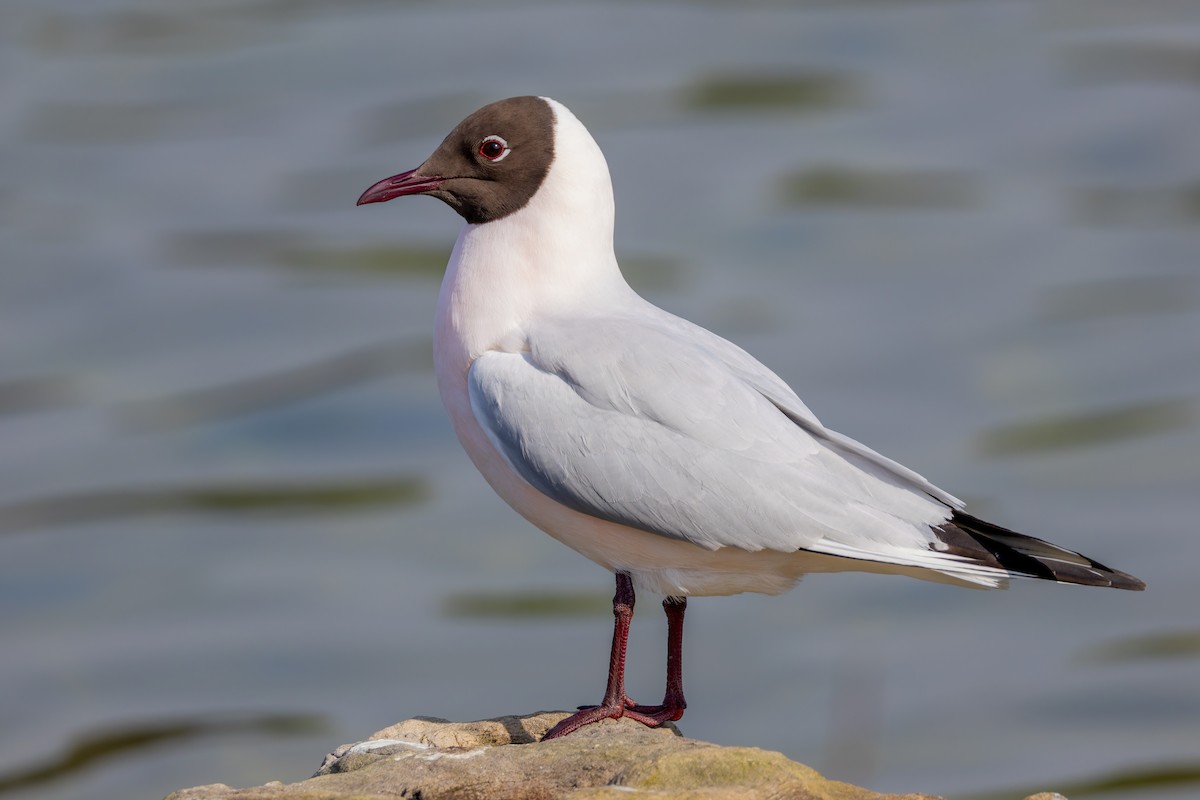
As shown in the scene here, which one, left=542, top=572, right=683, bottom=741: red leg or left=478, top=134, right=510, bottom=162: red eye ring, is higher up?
left=478, top=134, right=510, bottom=162: red eye ring

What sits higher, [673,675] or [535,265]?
[535,265]

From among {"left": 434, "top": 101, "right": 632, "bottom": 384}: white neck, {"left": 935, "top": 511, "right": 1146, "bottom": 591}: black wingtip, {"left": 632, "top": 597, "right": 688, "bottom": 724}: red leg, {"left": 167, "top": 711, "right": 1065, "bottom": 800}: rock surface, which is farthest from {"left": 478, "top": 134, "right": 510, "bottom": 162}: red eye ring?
{"left": 167, "top": 711, "right": 1065, "bottom": 800}: rock surface

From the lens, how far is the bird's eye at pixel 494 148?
7496 millimetres

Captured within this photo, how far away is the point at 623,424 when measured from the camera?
7012 mm

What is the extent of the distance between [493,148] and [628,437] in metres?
1.45

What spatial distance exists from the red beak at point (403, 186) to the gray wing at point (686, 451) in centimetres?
91

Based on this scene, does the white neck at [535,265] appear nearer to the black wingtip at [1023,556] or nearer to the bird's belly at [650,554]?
the bird's belly at [650,554]

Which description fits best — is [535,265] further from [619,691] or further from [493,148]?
[619,691]

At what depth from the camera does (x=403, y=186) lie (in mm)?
7672

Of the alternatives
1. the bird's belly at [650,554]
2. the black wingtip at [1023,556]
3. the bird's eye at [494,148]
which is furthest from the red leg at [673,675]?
the bird's eye at [494,148]

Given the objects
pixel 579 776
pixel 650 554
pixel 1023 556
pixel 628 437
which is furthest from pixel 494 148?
pixel 579 776

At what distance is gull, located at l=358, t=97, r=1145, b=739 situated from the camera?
22.2 ft

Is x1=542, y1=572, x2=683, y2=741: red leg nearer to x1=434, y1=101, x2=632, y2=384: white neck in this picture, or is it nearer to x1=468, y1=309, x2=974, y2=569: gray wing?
x1=468, y1=309, x2=974, y2=569: gray wing

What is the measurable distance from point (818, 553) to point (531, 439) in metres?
1.20
